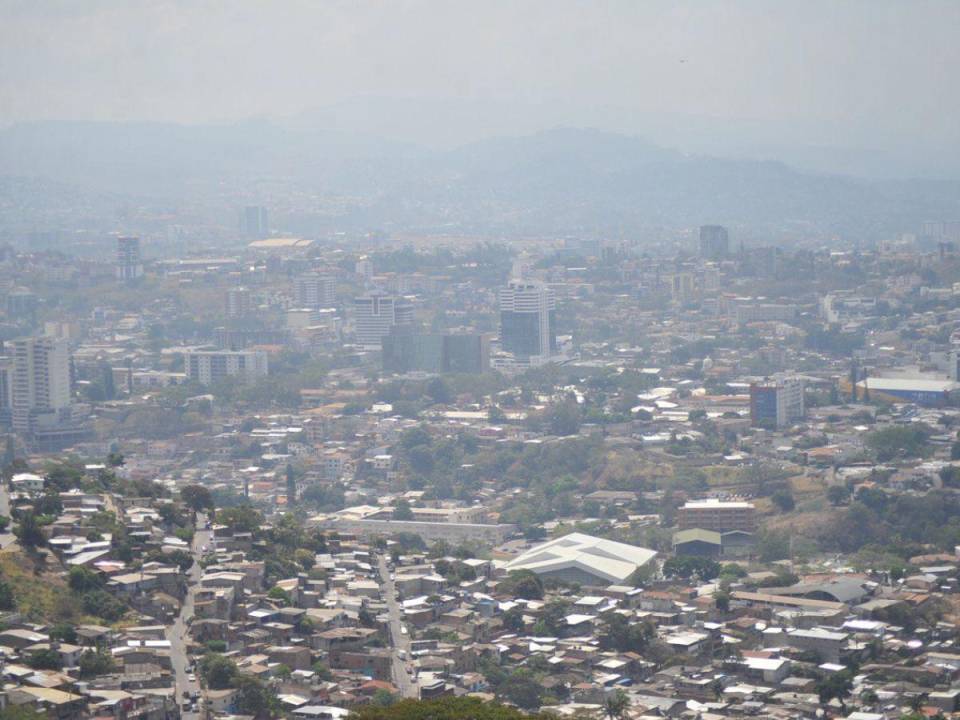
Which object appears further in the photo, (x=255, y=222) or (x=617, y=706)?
(x=255, y=222)

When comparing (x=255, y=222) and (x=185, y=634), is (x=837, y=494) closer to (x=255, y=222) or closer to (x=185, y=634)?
(x=185, y=634)

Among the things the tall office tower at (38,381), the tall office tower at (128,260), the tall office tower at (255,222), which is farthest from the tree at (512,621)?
the tall office tower at (255,222)

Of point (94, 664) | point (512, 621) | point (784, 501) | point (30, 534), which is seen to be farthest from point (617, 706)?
point (784, 501)

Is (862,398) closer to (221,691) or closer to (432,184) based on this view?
(221,691)

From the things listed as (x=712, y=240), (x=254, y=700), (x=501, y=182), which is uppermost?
(x=501, y=182)

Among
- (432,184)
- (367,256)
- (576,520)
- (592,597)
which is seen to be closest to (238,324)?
(367,256)

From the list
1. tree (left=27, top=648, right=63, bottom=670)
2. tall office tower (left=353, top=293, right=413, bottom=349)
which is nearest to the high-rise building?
tall office tower (left=353, top=293, right=413, bottom=349)
